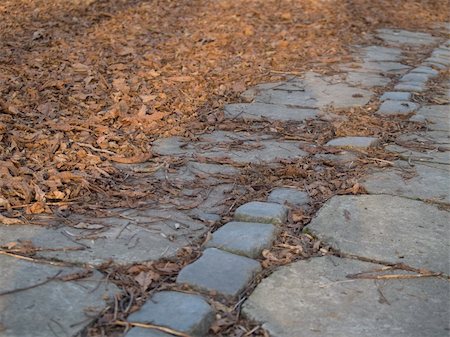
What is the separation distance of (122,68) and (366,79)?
4.87 ft

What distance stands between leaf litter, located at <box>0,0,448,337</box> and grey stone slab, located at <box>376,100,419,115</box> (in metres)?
0.07

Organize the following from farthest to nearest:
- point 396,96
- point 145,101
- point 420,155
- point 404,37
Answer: point 404,37 → point 396,96 → point 145,101 → point 420,155

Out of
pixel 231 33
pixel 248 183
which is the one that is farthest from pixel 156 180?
pixel 231 33

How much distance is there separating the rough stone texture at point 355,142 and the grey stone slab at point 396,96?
30.7 inches

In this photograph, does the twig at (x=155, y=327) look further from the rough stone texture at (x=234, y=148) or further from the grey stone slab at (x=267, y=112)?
the grey stone slab at (x=267, y=112)

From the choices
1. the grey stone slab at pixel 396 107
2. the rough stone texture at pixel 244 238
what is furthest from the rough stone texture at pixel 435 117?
the rough stone texture at pixel 244 238

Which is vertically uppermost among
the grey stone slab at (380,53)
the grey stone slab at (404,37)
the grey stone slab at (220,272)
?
the grey stone slab at (220,272)

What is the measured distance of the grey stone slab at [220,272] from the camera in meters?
1.71

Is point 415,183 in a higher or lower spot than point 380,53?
higher

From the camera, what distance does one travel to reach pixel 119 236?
6.51 feet

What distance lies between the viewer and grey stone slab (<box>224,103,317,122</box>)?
3.28 meters

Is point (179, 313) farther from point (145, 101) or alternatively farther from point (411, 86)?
point (411, 86)

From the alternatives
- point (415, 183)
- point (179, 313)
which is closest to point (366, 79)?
point (415, 183)

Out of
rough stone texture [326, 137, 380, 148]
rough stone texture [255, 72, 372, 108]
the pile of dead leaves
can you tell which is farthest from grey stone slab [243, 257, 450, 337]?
rough stone texture [255, 72, 372, 108]
